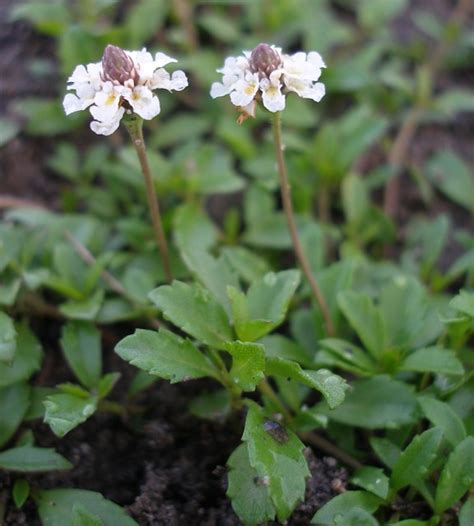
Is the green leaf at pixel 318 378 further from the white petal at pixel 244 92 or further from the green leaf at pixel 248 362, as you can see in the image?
the white petal at pixel 244 92

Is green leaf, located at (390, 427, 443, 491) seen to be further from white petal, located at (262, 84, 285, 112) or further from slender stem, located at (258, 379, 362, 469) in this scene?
white petal, located at (262, 84, 285, 112)

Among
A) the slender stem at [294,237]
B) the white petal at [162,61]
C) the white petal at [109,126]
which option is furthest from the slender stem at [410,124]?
the white petal at [109,126]

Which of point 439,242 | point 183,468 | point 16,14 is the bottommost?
point 183,468

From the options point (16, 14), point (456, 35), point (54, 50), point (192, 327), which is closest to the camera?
point (192, 327)

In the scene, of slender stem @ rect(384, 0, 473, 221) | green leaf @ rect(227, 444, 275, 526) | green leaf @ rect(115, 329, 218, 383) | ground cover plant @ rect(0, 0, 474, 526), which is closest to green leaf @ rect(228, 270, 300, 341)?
ground cover plant @ rect(0, 0, 474, 526)

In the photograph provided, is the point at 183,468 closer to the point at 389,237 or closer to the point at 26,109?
the point at 389,237

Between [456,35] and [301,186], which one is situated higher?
[456,35]

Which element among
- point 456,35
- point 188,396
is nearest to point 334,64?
point 456,35
